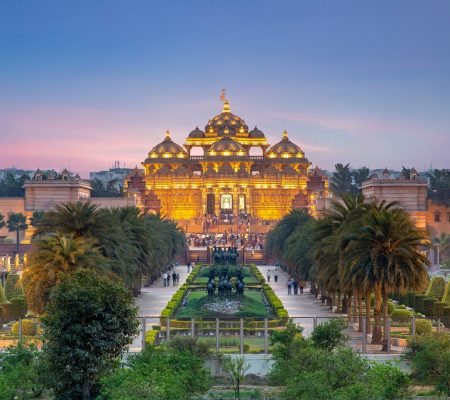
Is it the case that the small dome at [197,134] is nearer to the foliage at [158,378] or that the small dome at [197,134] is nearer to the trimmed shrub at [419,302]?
the trimmed shrub at [419,302]

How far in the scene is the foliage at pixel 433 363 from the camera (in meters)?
29.9

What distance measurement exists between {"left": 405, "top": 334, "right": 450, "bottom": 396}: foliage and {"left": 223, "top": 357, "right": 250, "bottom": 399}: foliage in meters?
4.63

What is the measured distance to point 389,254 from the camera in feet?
131

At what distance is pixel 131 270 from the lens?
160ft

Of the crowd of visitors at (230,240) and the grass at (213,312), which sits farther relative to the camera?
the crowd of visitors at (230,240)

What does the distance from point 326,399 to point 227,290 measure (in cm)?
2937

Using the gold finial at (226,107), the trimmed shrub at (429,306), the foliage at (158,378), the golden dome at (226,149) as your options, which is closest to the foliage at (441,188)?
the golden dome at (226,149)

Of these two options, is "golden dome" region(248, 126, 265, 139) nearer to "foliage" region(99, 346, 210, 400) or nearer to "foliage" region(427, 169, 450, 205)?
"foliage" region(427, 169, 450, 205)

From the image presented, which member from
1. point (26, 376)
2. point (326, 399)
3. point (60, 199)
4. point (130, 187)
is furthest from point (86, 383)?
point (130, 187)

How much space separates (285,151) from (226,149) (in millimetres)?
10140

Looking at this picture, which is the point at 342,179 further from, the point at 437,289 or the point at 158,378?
the point at 158,378

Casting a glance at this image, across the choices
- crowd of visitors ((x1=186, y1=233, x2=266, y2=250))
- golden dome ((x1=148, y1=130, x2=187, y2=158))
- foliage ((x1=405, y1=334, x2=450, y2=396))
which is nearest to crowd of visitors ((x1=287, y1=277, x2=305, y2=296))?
foliage ((x1=405, y1=334, x2=450, y2=396))

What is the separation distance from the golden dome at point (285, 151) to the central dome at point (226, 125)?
9.25 metres

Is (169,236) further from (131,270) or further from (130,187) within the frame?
(130,187)
